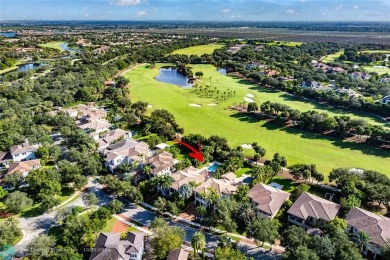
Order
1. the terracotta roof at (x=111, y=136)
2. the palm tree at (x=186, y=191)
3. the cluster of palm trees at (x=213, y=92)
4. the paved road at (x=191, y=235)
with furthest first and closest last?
1. the cluster of palm trees at (x=213, y=92)
2. the terracotta roof at (x=111, y=136)
3. the palm tree at (x=186, y=191)
4. the paved road at (x=191, y=235)

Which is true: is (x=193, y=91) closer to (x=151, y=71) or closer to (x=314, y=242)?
(x=151, y=71)

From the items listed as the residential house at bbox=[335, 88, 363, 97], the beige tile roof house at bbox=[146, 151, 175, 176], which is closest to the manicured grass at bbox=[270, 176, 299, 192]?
the beige tile roof house at bbox=[146, 151, 175, 176]

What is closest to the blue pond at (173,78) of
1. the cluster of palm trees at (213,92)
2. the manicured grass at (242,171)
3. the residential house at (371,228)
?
the cluster of palm trees at (213,92)

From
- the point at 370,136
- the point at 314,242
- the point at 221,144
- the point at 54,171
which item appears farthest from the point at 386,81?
the point at 54,171

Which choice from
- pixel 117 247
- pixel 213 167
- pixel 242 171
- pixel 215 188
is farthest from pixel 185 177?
pixel 117 247

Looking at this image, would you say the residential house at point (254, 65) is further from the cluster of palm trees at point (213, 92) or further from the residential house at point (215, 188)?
the residential house at point (215, 188)

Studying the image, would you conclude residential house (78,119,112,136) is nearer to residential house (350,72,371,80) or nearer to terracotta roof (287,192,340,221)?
terracotta roof (287,192,340,221)

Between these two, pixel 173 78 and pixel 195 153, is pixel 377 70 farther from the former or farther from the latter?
pixel 195 153
